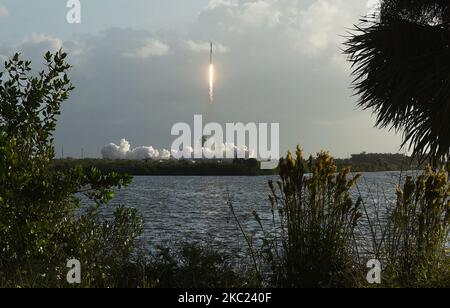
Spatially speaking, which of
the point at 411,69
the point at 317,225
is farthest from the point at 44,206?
the point at 411,69

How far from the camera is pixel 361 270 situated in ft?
21.3

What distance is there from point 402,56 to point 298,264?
628cm

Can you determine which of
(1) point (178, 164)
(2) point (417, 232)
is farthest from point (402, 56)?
(1) point (178, 164)

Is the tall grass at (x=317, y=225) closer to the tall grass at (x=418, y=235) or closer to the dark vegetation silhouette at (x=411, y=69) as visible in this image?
the tall grass at (x=418, y=235)

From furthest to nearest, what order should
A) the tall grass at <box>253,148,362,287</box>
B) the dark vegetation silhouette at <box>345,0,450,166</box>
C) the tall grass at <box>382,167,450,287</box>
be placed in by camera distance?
1. the dark vegetation silhouette at <box>345,0,450,166</box>
2. the tall grass at <box>382,167,450,287</box>
3. the tall grass at <box>253,148,362,287</box>

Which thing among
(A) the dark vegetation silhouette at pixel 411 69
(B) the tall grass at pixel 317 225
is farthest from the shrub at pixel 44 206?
(A) the dark vegetation silhouette at pixel 411 69

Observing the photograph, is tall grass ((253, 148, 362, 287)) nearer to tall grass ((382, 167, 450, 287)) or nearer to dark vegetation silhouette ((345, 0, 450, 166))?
tall grass ((382, 167, 450, 287))

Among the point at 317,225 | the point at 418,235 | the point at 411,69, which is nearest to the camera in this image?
the point at 317,225

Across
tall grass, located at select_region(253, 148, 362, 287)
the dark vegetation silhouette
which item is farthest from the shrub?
the dark vegetation silhouette

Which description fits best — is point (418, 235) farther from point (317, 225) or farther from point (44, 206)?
point (44, 206)

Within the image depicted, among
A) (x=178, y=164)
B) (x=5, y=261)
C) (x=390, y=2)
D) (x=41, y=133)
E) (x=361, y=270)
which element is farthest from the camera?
(x=178, y=164)

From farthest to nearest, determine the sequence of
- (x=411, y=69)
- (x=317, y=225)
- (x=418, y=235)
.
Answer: (x=411, y=69) < (x=418, y=235) < (x=317, y=225)

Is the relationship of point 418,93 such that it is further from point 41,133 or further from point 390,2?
point 41,133

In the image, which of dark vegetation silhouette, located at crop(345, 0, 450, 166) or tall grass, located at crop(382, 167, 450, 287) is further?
dark vegetation silhouette, located at crop(345, 0, 450, 166)
